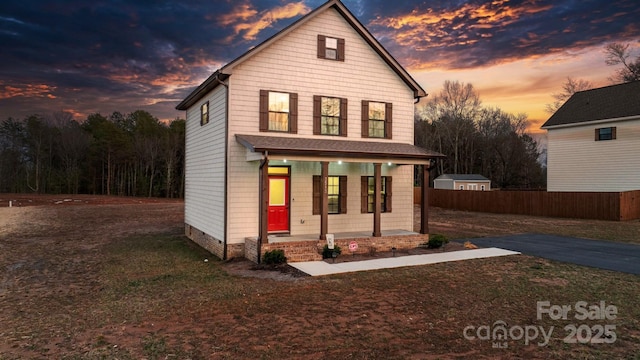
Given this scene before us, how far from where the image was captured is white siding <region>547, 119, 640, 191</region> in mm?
26516

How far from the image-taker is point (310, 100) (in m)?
14.1

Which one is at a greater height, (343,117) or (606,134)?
(606,134)

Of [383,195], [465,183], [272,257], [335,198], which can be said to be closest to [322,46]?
[335,198]

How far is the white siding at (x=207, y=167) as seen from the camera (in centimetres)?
1326

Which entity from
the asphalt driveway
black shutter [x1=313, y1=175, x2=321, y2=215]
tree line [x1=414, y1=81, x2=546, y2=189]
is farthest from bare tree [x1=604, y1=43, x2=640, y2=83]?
black shutter [x1=313, y1=175, x2=321, y2=215]

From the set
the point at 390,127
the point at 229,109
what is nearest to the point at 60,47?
the point at 229,109

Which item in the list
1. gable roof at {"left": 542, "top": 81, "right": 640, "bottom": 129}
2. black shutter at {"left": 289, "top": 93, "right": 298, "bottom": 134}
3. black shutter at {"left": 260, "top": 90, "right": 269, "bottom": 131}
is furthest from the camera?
gable roof at {"left": 542, "top": 81, "right": 640, "bottom": 129}

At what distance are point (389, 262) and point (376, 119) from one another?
6229 millimetres

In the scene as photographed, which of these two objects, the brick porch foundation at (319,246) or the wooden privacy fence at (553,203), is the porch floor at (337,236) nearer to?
the brick porch foundation at (319,246)

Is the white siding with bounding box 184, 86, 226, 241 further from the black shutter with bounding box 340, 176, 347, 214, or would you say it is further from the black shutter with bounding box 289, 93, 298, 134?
the black shutter with bounding box 340, 176, 347, 214

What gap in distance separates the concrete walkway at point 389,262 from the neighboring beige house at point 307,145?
99 cm

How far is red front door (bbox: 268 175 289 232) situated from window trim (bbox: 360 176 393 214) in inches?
125

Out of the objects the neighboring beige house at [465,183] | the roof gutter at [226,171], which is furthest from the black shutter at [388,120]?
the neighboring beige house at [465,183]

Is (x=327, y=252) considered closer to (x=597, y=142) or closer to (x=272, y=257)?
(x=272, y=257)
